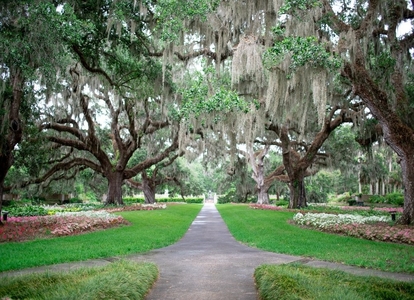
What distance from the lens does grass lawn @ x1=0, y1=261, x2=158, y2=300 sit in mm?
3859

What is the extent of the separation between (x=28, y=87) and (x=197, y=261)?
8.57m

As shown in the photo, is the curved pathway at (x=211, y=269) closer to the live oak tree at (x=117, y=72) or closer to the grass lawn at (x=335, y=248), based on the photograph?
the grass lawn at (x=335, y=248)

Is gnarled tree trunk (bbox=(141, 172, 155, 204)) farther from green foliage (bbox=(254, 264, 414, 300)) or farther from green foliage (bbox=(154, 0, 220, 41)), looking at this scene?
green foliage (bbox=(254, 264, 414, 300))

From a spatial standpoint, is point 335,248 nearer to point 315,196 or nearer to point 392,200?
point 392,200

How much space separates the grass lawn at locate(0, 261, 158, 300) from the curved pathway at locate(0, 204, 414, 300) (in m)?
0.31

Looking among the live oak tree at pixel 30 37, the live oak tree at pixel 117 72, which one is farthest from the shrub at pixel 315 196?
the live oak tree at pixel 30 37

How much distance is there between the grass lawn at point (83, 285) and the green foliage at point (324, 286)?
1.57 m

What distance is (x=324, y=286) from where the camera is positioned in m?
4.24

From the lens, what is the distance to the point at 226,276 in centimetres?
566

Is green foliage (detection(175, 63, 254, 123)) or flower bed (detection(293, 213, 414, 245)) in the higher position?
green foliage (detection(175, 63, 254, 123))

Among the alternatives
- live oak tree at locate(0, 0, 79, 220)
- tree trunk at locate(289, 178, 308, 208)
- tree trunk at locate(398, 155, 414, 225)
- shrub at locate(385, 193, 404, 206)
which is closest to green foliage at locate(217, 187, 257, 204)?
shrub at locate(385, 193, 404, 206)

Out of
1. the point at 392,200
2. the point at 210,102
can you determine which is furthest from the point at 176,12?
the point at 392,200

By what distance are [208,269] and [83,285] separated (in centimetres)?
256

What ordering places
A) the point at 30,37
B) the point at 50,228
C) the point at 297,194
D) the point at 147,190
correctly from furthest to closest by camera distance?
the point at 147,190
the point at 297,194
the point at 50,228
the point at 30,37
